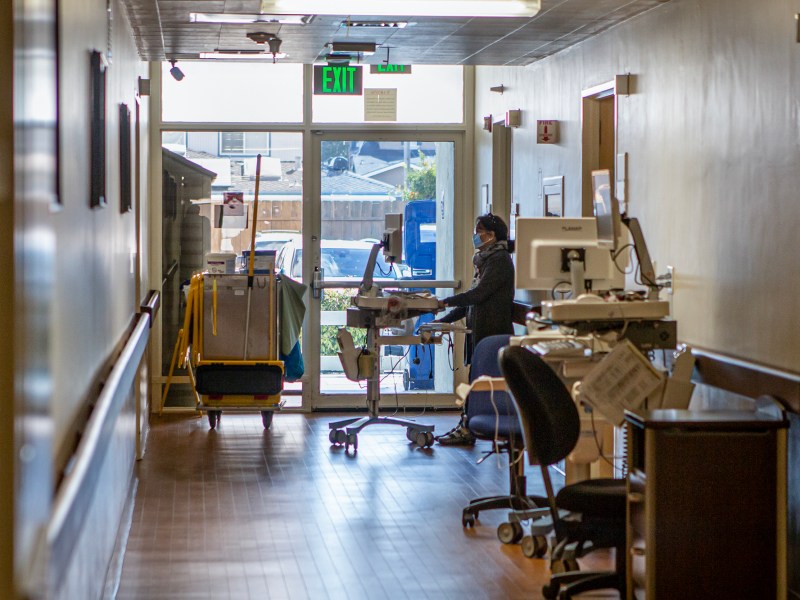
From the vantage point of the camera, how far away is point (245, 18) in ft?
21.8

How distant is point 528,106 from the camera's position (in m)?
8.47

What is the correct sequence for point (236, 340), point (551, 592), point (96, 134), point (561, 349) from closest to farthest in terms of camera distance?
point (96, 134), point (551, 592), point (561, 349), point (236, 340)

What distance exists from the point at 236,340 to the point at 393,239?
1.52 metres

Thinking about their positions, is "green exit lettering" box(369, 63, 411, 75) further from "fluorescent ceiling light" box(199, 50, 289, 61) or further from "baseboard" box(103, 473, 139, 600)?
"baseboard" box(103, 473, 139, 600)

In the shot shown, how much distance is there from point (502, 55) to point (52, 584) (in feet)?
20.5

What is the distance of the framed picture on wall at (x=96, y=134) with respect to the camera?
13.2 ft

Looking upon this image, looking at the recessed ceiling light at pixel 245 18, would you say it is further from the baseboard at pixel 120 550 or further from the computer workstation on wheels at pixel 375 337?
the baseboard at pixel 120 550

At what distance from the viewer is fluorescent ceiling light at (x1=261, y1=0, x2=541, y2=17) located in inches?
201

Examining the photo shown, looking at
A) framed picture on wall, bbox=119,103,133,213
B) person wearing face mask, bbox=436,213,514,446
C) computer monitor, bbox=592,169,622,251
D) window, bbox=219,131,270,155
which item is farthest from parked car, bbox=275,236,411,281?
computer monitor, bbox=592,169,622,251

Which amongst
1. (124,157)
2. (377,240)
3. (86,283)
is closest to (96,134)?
(86,283)

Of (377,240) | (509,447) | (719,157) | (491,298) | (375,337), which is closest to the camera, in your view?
(719,157)

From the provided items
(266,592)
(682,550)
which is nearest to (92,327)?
(266,592)

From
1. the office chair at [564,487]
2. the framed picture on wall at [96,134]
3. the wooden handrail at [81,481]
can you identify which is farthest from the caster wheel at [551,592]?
the framed picture on wall at [96,134]

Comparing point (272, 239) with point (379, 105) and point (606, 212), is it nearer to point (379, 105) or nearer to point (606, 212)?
point (379, 105)
